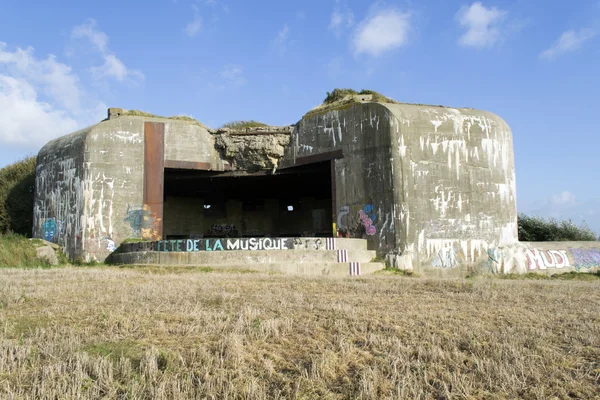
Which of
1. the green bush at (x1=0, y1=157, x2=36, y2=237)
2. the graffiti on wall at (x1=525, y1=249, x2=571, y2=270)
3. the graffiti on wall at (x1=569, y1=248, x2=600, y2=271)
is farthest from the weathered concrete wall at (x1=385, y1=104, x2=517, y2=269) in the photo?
the green bush at (x1=0, y1=157, x2=36, y2=237)

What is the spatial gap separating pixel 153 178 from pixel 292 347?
17200 millimetres

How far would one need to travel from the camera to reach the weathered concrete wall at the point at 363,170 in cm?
1834

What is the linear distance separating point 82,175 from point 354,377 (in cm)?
1887

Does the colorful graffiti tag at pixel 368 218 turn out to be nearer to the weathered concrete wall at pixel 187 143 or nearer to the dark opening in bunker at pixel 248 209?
the weathered concrete wall at pixel 187 143

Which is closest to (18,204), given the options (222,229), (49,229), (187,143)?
(49,229)

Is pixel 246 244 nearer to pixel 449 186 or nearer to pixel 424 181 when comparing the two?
pixel 424 181

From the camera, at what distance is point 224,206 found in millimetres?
31984

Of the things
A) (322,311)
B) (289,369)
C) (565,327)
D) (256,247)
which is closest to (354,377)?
(289,369)

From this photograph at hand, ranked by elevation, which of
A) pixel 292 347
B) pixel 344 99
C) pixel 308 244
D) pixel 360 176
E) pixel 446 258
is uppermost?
pixel 344 99

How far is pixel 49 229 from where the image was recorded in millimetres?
21375

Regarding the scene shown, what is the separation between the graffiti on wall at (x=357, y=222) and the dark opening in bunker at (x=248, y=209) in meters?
7.72

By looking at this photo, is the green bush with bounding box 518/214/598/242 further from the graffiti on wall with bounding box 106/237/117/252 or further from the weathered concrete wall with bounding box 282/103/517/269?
the graffiti on wall with bounding box 106/237/117/252

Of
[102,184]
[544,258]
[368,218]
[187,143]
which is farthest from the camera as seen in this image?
[187,143]

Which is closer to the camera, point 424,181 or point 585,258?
point 424,181
